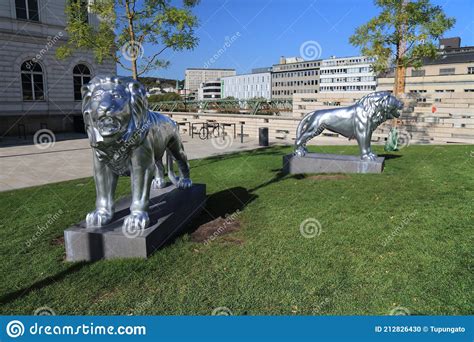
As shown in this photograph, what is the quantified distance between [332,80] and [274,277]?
309ft

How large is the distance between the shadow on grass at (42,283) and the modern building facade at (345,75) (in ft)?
285

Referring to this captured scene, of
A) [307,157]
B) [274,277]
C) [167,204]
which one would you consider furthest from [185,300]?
[307,157]

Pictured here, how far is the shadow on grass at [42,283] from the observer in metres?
3.54

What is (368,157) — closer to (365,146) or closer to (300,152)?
(365,146)

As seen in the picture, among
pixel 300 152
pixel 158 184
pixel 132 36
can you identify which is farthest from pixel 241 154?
pixel 158 184

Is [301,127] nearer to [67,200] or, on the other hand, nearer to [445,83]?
[67,200]

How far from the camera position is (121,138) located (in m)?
3.83

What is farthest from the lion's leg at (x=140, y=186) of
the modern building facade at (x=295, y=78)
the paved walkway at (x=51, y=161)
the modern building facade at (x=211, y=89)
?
the modern building facade at (x=211, y=89)

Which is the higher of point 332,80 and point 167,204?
point 332,80

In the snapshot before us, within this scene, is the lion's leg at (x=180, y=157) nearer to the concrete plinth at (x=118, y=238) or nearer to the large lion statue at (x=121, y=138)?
the large lion statue at (x=121, y=138)

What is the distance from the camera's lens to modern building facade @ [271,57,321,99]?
94.4 meters

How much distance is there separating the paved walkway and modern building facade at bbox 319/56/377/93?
75875mm

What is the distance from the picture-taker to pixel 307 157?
30.2 ft

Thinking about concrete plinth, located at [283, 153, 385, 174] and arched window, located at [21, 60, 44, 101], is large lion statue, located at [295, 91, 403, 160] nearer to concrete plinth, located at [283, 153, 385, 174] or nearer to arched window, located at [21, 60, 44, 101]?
concrete plinth, located at [283, 153, 385, 174]
